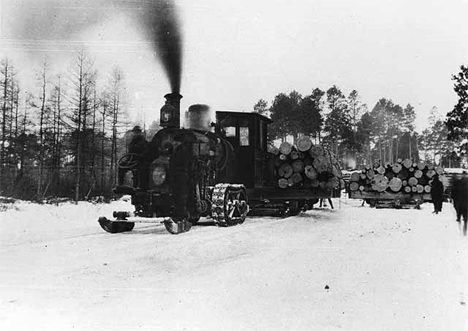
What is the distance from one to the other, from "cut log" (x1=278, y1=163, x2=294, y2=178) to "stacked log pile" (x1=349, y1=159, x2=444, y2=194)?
517 cm

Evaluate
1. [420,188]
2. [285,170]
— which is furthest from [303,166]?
[420,188]

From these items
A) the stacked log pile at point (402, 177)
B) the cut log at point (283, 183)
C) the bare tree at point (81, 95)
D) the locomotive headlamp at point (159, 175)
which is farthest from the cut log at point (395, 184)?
the bare tree at point (81, 95)

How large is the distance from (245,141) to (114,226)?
428cm

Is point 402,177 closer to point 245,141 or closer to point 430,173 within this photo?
point 430,173

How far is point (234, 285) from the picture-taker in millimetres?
3514

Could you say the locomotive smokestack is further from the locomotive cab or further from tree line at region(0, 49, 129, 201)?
the locomotive cab

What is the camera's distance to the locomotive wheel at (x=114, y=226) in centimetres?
699

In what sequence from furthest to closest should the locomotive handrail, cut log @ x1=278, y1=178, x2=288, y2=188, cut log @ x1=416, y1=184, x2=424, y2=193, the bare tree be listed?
cut log @ x1=416, y1=184, x2=424, y2=193
cut log @ x1=278, y1=178, x2=288, y2=188
the locomotive handrail
the bare tree

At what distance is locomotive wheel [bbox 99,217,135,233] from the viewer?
6992mm

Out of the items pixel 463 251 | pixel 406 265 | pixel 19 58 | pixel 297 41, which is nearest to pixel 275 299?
pixel 406 265

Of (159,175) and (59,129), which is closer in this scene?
(159,175)

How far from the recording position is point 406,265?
4070 mm

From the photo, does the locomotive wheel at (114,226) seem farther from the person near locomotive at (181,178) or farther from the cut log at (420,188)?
the cut log at (420,188)

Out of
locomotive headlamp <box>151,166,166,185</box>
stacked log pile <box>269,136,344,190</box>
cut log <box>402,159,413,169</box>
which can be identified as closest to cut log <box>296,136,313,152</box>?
stacked log pile <box>269,136,344,190</box>
